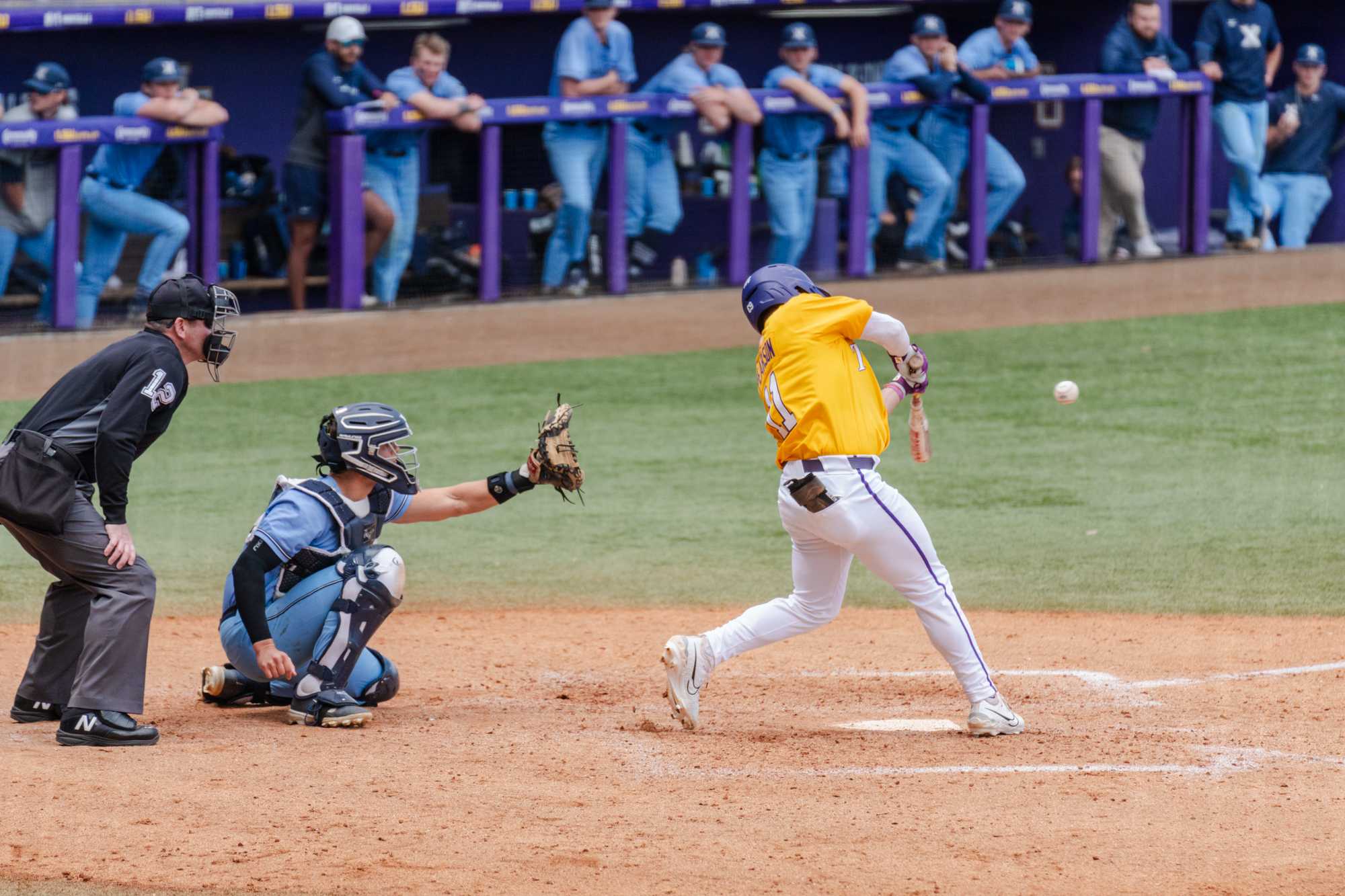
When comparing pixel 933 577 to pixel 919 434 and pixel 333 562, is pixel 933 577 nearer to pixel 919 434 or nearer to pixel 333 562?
pixel 919 434

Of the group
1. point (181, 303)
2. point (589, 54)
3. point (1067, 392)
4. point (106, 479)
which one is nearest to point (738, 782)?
point (106, 479)

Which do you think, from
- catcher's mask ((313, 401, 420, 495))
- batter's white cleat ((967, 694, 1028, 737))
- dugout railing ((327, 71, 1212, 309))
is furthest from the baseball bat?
dugout railing ((327, 71, 1212, 309))

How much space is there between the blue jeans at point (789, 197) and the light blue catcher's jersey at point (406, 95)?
7.45 ft

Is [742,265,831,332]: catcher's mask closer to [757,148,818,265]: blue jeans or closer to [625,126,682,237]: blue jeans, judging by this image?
[625,126,682,237]: blue jeans

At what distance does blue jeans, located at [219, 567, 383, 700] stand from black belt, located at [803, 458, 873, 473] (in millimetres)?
1358

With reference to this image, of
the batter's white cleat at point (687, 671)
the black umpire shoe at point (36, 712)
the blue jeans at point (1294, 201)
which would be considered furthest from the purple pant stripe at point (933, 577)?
the blue jeans at point (1294, 201)

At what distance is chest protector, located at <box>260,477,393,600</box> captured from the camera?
18.1 feet

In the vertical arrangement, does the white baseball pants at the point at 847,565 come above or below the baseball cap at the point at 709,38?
below

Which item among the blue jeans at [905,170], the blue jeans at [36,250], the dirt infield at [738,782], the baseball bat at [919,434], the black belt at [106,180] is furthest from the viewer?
the blue jeans at [905,170]

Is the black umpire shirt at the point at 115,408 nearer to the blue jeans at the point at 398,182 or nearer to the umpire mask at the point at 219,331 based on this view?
the umpire mask at the point at 219,331

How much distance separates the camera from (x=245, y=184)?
13188 millimetres

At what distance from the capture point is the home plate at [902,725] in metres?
5.61

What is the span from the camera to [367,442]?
5.39 meters

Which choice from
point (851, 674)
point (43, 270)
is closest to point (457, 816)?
point (851, 674)
